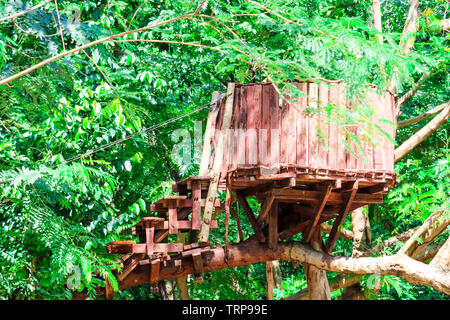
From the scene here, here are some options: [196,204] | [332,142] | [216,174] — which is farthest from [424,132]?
[196,204]

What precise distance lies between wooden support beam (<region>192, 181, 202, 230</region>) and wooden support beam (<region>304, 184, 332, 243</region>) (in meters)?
1.77

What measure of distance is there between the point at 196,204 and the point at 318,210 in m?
1.84

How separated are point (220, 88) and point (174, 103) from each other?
1.24m

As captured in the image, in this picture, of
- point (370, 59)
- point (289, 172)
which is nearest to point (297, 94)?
point (370, 59)

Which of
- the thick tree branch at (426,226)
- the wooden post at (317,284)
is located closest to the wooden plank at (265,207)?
the wooden post at (317,284)

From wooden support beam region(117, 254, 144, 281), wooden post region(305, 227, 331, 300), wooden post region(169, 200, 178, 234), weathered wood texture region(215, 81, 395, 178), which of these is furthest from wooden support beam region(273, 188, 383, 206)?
wooden support beam region(117, 254, 144, 281)

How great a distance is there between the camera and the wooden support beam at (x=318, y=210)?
9.01 m

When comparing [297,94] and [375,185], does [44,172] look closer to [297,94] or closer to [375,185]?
[297,94]

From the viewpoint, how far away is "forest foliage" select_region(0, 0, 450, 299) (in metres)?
5.89

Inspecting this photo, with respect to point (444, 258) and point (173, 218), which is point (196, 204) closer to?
point (173, 218)

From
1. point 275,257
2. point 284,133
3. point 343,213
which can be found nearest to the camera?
point 284,133

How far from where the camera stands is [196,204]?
8.99 metres

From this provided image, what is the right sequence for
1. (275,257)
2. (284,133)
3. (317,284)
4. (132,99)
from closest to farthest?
(284,133), (275,257), (317,284), (132,99)

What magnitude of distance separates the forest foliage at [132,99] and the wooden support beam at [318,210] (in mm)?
1603
